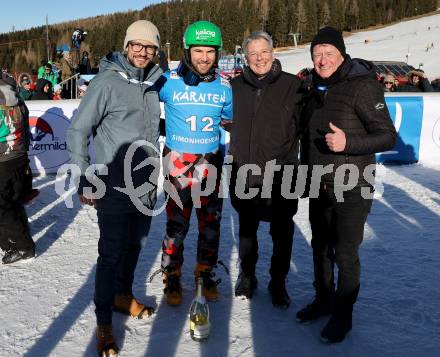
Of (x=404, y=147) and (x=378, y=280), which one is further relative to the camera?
(x=404, y=147)

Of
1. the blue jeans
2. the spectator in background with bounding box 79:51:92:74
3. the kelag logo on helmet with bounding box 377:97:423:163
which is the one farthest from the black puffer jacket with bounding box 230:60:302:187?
the spectator in background with bounding box 79:51:92:74

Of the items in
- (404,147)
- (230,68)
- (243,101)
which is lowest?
(404,147)

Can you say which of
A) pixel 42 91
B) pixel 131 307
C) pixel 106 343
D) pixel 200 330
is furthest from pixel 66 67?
pixel 200 330

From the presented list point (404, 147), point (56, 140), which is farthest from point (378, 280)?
point (56, 140)

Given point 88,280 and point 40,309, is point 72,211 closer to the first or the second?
point 88,280

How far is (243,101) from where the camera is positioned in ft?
10.4

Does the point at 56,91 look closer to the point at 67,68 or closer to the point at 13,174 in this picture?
the point at 67,68

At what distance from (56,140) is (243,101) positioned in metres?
5.17

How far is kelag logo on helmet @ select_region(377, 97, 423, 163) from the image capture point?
26.6 feet

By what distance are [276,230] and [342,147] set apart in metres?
1.07

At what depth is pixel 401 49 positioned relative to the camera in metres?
48.3

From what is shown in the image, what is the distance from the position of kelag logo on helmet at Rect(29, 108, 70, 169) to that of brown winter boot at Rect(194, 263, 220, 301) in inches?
185

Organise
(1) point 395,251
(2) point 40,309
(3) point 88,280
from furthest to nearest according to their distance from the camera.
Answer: (1) point 395,251
(3) point 88,280
(2) point 40,309

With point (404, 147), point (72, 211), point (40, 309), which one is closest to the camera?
point (40, 309)
